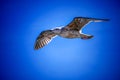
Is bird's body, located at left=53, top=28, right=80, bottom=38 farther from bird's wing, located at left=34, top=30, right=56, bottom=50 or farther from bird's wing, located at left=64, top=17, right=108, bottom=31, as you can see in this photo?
bird's wing, located at left=34, top=30, right=56, bottom=50

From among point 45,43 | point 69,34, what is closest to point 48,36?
point 45,43

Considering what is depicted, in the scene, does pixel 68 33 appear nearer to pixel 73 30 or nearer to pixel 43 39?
pixel 73 30

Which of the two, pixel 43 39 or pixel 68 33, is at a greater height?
pixel 43 39

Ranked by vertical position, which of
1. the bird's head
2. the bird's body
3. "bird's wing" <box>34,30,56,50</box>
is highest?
"bird's wing" <box>34,30,56,50</box>

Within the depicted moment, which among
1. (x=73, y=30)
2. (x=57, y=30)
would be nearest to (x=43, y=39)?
(x=57, y=30)

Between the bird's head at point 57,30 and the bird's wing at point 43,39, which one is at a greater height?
the bird's wing at point 43,39

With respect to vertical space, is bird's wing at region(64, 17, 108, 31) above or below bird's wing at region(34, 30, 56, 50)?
below

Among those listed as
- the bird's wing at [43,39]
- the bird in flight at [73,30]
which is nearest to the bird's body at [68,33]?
the bird in flight at [73,30]

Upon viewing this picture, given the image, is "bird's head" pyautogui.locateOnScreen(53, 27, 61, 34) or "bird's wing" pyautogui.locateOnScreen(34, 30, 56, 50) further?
"bird's wing" pyautogui.locateOnScreen(34, 30, 56, 50)

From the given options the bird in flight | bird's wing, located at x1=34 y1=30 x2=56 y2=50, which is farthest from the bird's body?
bird's wing, located at x1=34 y1=30 x2=56 y2=50

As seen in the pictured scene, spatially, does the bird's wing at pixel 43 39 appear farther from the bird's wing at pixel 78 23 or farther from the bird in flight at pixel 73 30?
the bird's wing at pixel 78 23

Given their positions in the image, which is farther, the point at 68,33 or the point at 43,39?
the point at 43,39

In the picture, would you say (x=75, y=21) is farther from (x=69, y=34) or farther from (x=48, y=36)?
(x=48, y=36)
